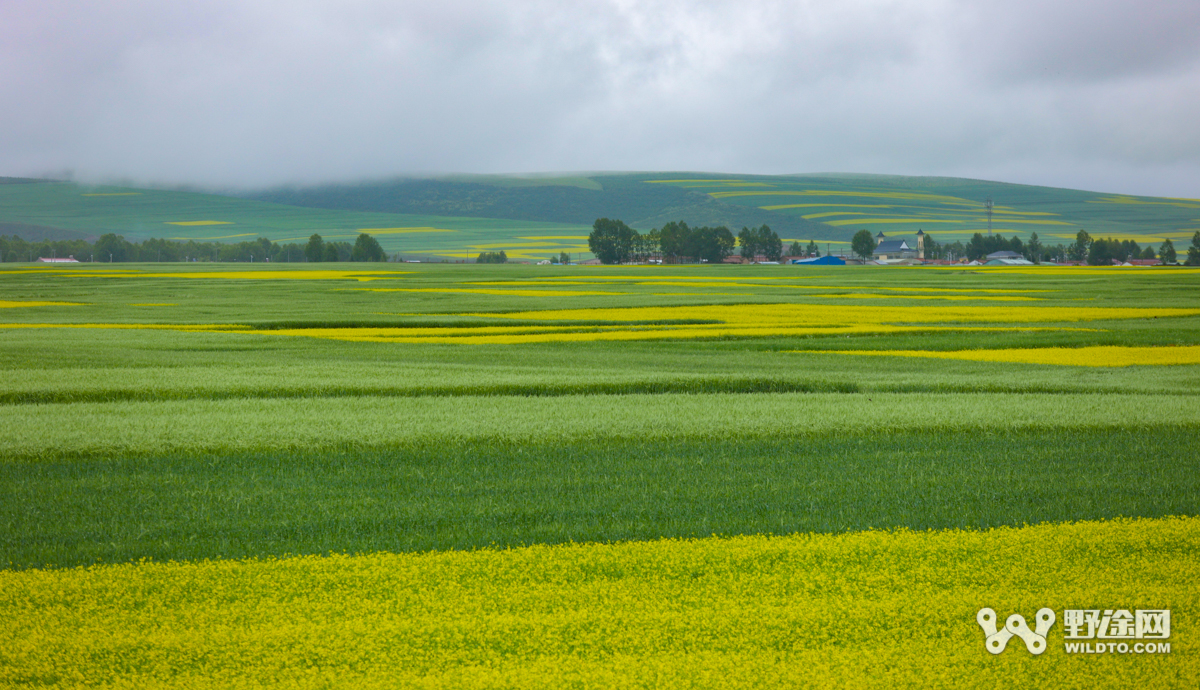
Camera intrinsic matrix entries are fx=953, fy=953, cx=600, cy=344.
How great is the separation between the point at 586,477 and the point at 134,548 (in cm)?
495

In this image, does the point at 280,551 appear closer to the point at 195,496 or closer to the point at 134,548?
the point at 134,548

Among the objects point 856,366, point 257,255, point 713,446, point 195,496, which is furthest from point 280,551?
point 257,255

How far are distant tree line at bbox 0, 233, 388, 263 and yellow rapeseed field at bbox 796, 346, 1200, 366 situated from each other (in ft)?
401

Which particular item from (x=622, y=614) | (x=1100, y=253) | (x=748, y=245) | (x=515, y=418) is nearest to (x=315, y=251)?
(x=748, y=245)

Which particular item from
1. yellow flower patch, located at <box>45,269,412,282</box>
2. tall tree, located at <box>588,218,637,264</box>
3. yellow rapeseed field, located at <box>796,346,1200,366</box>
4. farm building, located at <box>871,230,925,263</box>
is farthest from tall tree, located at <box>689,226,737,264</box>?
yellow rapeseed field, located at <box>796,346,1200,366</box>

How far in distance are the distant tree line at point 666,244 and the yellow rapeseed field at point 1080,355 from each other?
118m

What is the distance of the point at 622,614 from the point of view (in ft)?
22.5

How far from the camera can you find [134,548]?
8672 millimetres

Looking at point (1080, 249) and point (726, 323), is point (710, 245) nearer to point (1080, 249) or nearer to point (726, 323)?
point (1080, 249)

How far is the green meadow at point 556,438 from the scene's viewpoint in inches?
376

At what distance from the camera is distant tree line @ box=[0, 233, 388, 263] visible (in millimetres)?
147000

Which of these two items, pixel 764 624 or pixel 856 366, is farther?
pixel 856 366

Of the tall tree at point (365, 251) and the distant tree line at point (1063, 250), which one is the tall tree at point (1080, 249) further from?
the tall tree at point (365, 251)

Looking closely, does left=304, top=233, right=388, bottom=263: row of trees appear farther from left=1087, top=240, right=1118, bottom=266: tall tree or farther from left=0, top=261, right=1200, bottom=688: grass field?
left=0, top=261, right=1200, bottom=688: grass field
